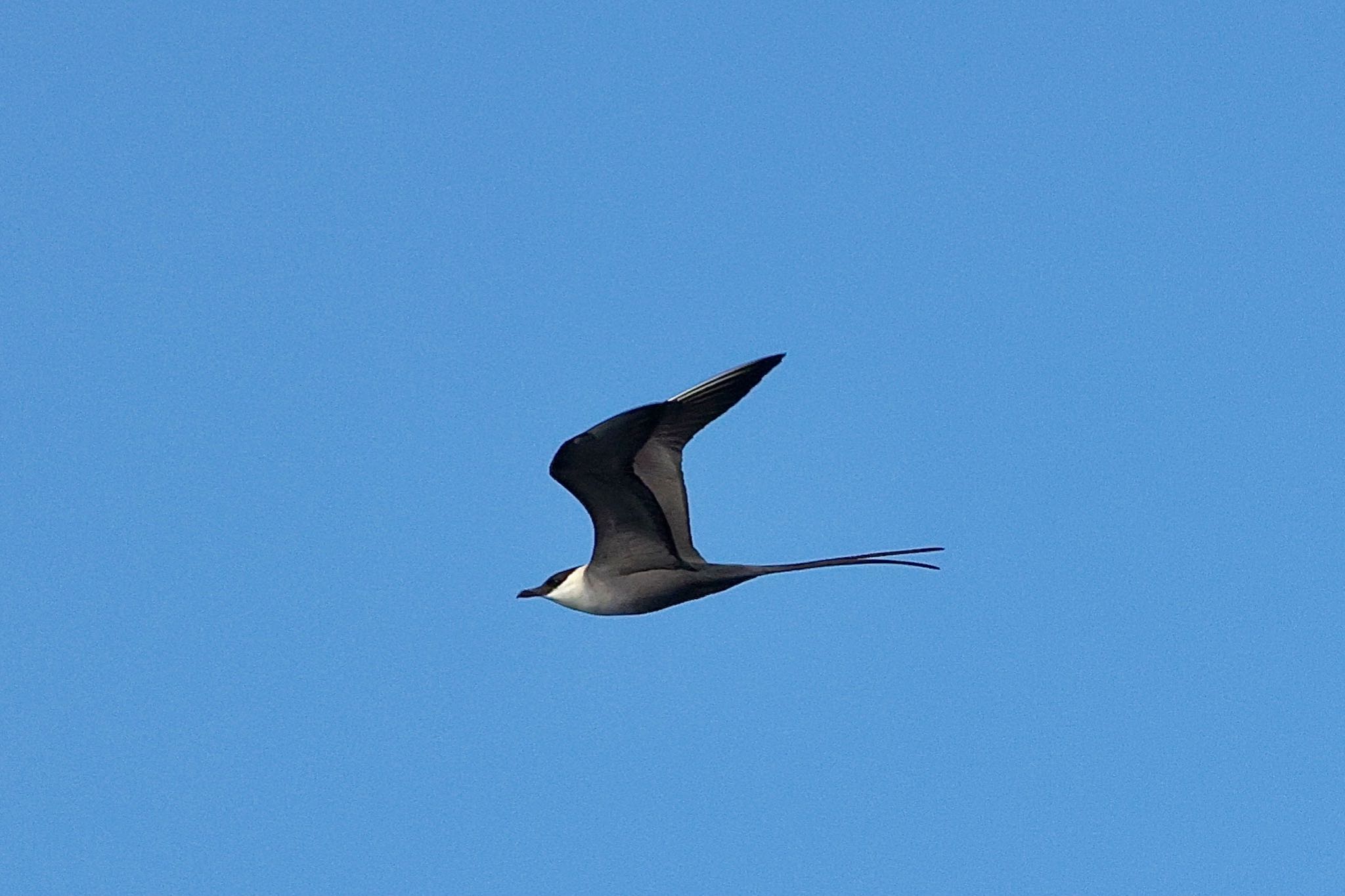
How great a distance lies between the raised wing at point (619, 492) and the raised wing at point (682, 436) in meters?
0.18

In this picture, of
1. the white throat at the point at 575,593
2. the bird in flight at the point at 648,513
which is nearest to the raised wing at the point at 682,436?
the bird in flight at the point at 648,513

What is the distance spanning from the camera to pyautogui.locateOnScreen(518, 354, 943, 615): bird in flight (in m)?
14.9

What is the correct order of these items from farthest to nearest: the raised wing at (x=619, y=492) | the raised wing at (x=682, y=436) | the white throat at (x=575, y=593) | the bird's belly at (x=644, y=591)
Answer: the white throat at (x=575, y=593)
the bird's belly at (x=644, y=591)
the raised wing at (x=682, y=436)
the raised wing at (x=619, y=492)

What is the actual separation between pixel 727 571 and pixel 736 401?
5.33ft

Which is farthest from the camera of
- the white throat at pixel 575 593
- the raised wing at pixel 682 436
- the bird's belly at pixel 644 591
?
the white throat at pixel 575 593

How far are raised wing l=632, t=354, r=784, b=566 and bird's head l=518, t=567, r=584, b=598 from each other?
3.78 feet

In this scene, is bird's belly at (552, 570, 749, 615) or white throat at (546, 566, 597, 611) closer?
bird's belly at (552, 570, 749, 615)

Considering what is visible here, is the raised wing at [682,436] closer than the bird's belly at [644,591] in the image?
Yes

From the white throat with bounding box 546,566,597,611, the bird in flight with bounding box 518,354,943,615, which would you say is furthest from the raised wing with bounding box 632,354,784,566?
the white throat with bounding box 546,566,597,611

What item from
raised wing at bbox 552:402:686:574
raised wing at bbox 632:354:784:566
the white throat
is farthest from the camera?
the white throat

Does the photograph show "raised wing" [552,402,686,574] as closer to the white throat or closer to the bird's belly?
the bird's belly

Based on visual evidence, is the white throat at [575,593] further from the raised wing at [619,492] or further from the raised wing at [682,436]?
the raised wing at [682,436]

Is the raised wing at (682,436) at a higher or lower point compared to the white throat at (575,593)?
higher

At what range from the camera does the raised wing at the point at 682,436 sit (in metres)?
15.5
